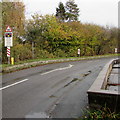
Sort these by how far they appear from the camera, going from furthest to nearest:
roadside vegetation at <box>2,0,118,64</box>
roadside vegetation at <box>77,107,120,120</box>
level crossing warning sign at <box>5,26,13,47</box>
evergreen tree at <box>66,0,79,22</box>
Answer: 1. evergreen tree at <box>66,0,79,22</box>
2. roadside vegetation at <box>2,0,118,64</box>
3. level crossing warning sign at <box>5,26,13,47</box>
4. roadside vegetation at <box>77,107,120,120</box>

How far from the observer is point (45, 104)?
5.35 metres

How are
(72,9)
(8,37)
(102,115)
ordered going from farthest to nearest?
1. (72,9)
2. (8,37)
3. (102,115)

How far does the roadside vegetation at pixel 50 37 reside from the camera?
1683 centimetres

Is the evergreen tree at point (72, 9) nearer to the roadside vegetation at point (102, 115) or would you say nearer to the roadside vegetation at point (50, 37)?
the roadside vegetation at point (50, 37)

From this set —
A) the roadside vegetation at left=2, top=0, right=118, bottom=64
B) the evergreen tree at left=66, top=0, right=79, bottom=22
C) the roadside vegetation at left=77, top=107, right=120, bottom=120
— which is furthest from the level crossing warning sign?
the evergreen tree at left=66, top=0, right=79, bottom=22

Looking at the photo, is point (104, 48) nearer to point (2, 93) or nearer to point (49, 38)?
point (49, 38)

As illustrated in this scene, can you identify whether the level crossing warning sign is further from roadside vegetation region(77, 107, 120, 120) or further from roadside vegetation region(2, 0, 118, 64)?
roadside vegetation region(77, 107, 120, 120)

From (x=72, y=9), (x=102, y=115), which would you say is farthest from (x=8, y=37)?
(x=72, y=9)

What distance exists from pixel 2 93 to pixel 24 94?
1.02 m

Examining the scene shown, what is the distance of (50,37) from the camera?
2534cm

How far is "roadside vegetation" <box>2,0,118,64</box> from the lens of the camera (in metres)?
16.8

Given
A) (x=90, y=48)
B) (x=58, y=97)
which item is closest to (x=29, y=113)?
(x=58, y=97)

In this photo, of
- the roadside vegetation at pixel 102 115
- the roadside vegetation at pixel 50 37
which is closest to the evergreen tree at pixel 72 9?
the roadside vegetation at pixel 50 37

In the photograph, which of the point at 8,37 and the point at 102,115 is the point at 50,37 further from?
the point at 102,115
